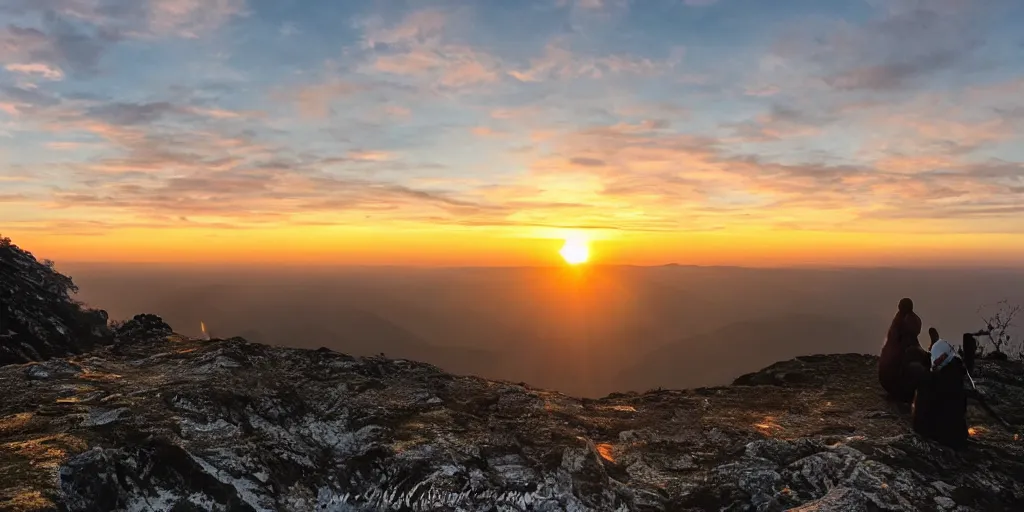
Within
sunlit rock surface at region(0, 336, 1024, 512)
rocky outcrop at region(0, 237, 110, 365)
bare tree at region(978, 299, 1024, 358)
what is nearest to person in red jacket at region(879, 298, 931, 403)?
sunlit rock surface at region(0, 336, 1024, 512)

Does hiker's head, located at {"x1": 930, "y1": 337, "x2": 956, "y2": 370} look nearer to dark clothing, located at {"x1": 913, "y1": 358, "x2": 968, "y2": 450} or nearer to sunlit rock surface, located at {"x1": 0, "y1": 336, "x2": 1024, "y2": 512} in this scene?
dark clothing, located at {"x1": 913, "y1": 358, "x2": 968, "y2": 450}

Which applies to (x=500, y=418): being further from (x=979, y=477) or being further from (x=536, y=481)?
(x=979, y=477)

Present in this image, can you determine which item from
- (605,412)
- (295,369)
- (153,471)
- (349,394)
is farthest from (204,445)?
(605,412)

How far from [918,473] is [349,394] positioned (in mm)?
12220

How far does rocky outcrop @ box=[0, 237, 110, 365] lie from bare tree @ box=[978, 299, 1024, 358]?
129 ft

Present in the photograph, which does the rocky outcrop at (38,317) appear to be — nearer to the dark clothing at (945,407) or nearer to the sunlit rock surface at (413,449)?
the sunlit rock surface at (413,449)

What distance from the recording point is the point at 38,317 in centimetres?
2042

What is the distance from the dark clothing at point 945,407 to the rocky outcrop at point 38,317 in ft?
83.8

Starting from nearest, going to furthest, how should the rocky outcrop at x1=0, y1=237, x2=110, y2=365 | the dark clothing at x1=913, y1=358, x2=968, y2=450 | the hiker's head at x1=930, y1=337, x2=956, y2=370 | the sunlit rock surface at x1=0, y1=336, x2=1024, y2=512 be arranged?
the sunlit rock surface at x1=0, y1=336, x2=1024, y2=512, the dark clothing at x1=913, y1=358, x2=968, y2=450, the hiker's head at x1=930, y1=337, x2=956, y2=370, the rocky outcrop at x1=0, y1=237, x2=110, y2=365

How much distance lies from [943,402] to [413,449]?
11597mm

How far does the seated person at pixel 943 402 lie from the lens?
11.5 meters

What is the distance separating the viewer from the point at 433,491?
905 cm

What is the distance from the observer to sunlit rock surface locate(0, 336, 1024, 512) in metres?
8.45

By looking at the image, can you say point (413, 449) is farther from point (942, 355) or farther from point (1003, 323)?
point (1003, 323)
